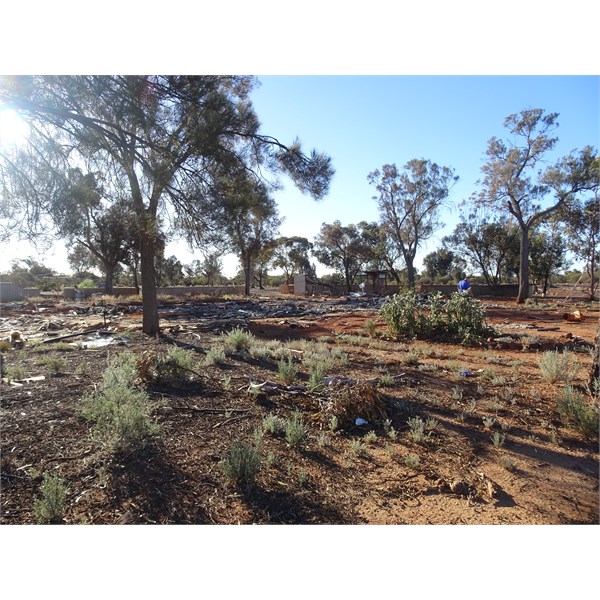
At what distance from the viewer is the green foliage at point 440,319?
947 cm

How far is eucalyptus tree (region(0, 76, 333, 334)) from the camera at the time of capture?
3502 mm

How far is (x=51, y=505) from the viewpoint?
7.75 feet

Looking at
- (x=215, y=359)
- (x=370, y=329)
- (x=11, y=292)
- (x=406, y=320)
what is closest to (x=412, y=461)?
(x=215, y=359)

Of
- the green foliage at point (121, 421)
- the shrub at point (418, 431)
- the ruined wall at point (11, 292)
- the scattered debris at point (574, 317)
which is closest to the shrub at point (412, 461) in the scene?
the shrub at point (418, 431)

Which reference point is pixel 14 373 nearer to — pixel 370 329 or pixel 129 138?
pixel 129 138

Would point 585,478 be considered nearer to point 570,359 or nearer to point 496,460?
point 496,460

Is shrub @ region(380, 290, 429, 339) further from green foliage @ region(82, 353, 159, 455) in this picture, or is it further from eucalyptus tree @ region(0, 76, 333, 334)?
green foliage @ region(82, 353, 159, 455)

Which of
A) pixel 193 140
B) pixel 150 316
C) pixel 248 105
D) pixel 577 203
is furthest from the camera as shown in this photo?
pixel 577 203

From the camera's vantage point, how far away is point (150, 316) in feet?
34.1

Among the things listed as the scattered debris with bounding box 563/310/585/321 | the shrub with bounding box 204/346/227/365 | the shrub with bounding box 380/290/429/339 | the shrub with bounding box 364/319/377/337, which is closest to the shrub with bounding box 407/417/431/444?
the shrub with bounding box 204/346/227/365

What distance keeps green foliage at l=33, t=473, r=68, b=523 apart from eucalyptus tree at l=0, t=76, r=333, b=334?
2680 millimetres

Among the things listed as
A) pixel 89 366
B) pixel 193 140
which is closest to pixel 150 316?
pixel 89 366

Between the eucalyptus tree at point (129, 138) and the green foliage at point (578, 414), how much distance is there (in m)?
4.28

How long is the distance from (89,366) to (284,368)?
10.3ft
